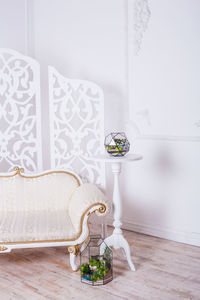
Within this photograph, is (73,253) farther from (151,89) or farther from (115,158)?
(151,89)

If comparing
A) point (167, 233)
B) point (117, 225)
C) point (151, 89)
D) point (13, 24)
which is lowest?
point (167, 233)

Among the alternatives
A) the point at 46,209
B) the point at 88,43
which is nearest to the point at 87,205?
the point at 46,209

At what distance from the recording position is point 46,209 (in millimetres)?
3176

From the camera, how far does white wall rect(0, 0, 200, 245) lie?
326 centimetres

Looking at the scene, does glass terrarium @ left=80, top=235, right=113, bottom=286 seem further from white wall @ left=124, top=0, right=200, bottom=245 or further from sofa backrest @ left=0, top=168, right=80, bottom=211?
white wall @ left=124, top=0, right=200, bottom=245

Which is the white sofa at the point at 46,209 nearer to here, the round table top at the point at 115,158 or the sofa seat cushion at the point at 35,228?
the sofa seat cushion at the point at 35,228

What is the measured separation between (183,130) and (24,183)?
1412 millimetres

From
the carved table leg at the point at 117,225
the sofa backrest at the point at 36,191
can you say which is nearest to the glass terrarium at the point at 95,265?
the carved table leg at the point at 117,225

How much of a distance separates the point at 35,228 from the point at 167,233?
4.32ft

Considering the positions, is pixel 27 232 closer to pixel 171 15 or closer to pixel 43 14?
pixel 171 15

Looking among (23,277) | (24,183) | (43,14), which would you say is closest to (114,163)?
(24,183)

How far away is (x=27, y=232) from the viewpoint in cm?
272

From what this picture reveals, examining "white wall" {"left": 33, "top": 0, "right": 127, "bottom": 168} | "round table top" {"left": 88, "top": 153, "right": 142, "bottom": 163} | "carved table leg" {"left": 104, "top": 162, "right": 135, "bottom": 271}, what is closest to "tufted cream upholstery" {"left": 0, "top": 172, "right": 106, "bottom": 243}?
"carved table leg" {"left": 104, "top": 162, "right": 135, "bottom": 271}

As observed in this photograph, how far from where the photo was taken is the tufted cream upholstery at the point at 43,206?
273 cm
